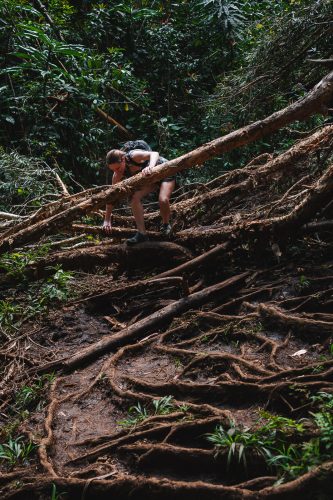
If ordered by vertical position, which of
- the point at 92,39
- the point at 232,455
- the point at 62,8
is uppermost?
the point at 62,8

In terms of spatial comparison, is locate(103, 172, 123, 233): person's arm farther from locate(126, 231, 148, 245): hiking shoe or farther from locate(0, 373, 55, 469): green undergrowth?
locate(0, 373, 55, 469): green undergrowth

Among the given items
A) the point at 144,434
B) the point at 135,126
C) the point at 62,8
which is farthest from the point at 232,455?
the point at 62,8

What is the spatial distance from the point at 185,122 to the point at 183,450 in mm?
10375

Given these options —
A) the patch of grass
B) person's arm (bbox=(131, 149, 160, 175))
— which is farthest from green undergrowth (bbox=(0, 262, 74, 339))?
person's arm (bbox=(131, 149, 160, 175))

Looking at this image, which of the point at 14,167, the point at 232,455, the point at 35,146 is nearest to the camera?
the point at 232,455

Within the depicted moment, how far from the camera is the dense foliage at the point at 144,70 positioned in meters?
8.20

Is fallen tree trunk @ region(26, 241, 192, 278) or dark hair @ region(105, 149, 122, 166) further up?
dark hair @ region(105, 149, 122, 166)

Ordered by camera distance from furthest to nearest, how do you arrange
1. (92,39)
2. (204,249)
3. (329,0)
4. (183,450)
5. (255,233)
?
(92,39) → (329,0) → (204,249) → (255,233) → (183,450)

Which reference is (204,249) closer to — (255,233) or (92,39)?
(255,233)

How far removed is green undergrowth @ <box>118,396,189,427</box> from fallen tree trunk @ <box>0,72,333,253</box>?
2.61 meters

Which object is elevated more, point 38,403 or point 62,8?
point 62,8

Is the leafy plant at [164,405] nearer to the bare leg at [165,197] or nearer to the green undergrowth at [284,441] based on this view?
the green undergrowth at [284,441]

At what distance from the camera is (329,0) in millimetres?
7113

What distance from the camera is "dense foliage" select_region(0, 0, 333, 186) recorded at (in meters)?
8.20
